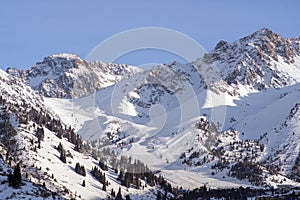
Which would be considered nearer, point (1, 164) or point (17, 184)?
point (17, 184)

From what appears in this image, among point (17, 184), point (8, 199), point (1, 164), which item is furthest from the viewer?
point (1, 164)

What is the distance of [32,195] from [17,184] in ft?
13.3

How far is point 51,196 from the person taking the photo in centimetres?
9119

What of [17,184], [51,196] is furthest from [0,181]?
[51,196]

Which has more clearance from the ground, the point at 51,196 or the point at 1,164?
the point at 1,164

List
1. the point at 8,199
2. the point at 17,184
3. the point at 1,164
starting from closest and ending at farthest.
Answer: the point at 8,199 → the point at 17,184 → the point at 1,164

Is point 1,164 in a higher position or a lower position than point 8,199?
higher

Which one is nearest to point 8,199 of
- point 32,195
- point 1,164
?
point 32,195

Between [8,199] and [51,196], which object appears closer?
[8,199]

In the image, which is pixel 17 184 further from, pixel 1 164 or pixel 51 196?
pixel 1 164

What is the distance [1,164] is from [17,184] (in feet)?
54.4

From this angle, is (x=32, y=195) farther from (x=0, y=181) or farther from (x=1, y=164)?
(x=1, y=164)

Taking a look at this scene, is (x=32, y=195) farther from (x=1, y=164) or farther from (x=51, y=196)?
(x=1, y=164)

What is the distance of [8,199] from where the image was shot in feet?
275
